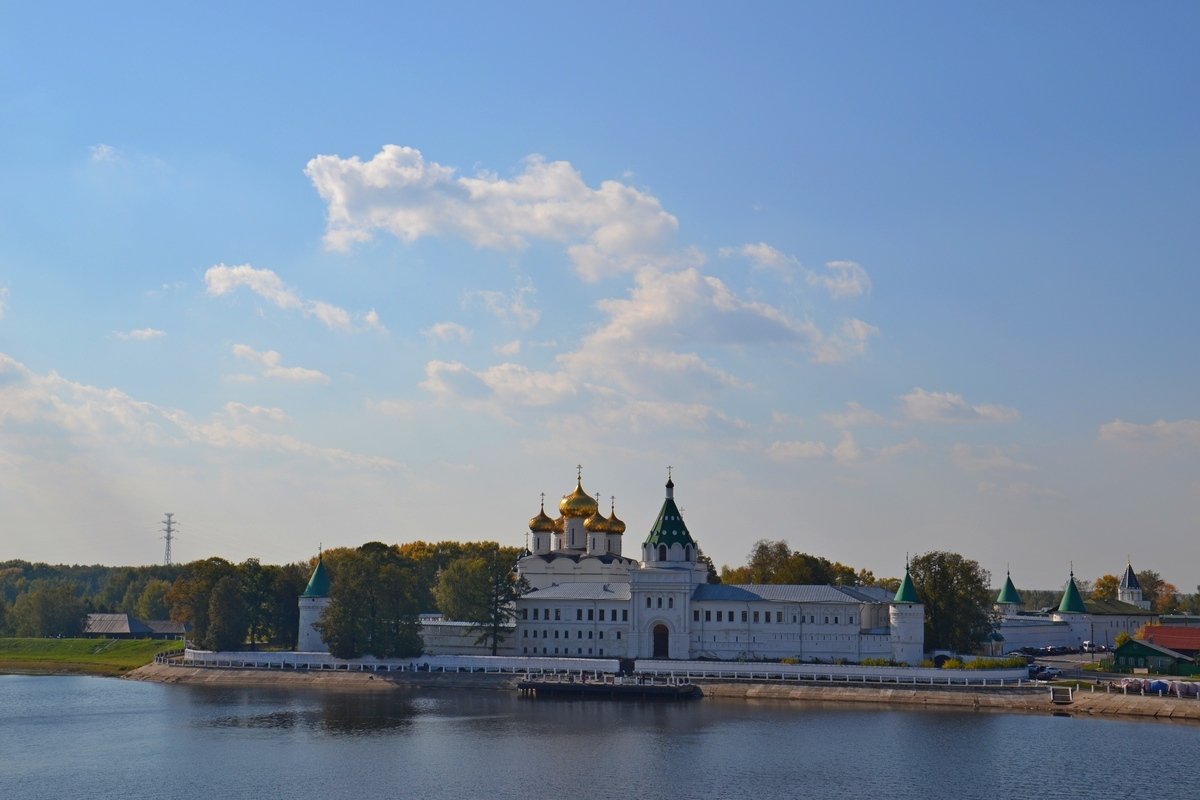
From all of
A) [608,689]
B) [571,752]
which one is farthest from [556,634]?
[571,752]

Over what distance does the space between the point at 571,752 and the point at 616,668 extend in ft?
74.1

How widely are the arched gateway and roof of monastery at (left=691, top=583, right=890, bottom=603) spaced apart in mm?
2299

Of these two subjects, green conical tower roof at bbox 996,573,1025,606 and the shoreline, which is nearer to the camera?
the shoreline

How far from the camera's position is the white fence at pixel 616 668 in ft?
207

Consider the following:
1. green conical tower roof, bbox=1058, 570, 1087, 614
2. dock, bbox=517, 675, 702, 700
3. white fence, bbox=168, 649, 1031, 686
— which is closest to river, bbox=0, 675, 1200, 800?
dock, bbox=517, 675, 702, 700

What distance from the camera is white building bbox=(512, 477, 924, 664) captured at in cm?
7206

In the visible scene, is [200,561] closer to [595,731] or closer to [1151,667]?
[595,731]

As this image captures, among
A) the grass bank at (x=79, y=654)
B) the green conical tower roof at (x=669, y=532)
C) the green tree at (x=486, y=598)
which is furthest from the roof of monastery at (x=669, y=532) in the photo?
the grass bank at (x=79, y=654)

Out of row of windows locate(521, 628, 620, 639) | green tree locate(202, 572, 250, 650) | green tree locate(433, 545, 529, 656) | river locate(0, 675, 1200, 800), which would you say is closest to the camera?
river locate(0, 675, 1200, 800)

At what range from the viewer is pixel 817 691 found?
2520 inches

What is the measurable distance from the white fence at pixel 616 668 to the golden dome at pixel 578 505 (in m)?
20.3

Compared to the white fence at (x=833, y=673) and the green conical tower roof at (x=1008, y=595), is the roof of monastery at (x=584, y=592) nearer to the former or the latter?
the white fence at (x=833, y=673)

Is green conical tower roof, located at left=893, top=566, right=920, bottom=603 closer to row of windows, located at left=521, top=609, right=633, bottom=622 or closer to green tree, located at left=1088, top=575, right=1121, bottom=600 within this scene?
row of windows, located at left=521, top=609, right=633, bottom=622

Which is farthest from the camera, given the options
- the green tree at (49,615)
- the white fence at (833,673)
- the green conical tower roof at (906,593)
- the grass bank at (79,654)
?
the green tree at (49,615)
